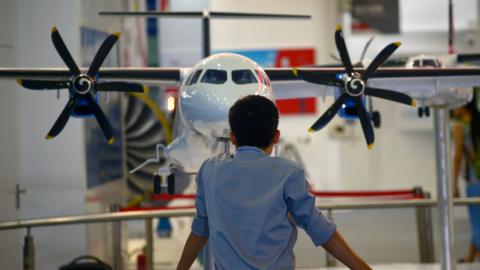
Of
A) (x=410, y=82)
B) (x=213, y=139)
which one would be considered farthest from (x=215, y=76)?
(x=410, y=82)

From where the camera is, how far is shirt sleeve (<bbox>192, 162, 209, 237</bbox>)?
3.53 metres

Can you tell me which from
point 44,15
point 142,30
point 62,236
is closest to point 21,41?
point 44,15

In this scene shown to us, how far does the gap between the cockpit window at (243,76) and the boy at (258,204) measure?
6.47 feet

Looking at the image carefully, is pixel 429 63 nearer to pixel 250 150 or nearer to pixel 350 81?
pixel 350 81

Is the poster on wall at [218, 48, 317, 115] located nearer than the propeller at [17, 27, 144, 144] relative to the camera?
No

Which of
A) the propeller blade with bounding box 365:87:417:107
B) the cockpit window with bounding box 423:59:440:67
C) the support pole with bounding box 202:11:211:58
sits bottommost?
the propeller blade with bounding box 365:87:417:107

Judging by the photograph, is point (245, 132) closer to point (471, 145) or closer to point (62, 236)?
point (62, 236)

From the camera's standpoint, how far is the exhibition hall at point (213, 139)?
11.0 ft

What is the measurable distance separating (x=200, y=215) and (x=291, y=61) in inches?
423

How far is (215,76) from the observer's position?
17.8ft

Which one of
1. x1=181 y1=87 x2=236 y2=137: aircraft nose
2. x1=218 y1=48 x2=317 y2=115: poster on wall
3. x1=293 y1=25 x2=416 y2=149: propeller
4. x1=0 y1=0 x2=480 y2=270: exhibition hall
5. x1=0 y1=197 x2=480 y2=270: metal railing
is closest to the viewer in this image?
x1=0 y1=0 x2=480 y2=270: exhibition hall

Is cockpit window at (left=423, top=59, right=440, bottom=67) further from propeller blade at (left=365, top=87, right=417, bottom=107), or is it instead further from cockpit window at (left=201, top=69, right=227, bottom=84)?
cockpit window at (left=201, top=69, right=227, bottom=84)

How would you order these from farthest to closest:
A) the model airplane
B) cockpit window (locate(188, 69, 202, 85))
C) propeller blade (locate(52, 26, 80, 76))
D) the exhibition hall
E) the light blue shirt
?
1. propeller blade (locate(52, 26, 80, 76))
2. cockpit window (locate(188, 69, 202, 85))
3. the model airplane
4. the exhibition hall
5. the light blue shirt

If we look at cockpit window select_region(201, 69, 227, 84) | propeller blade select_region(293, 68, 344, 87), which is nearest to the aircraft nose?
cockpit window select_region(201, 69, 227, 84)
